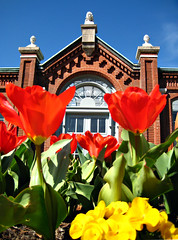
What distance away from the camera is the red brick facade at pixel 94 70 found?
381 inches

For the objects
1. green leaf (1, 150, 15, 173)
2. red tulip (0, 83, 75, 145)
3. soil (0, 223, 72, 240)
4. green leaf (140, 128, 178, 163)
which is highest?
red tulip (0, 83, 75, 145)

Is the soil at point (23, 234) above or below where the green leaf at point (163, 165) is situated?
below

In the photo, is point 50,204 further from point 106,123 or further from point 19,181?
point 106,123

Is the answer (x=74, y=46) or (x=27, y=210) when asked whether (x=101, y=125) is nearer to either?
(x=74, y=46)

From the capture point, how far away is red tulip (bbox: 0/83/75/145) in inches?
25.6

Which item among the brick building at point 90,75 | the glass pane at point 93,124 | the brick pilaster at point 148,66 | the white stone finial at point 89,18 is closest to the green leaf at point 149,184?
the brick building at point 90,75

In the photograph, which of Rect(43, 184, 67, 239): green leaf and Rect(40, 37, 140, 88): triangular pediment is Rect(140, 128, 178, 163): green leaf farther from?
Rect(40, 37, 140, 88): triangular pediment

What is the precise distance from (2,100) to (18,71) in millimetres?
9950

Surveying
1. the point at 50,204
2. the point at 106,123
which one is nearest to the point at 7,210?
the point at 50,204

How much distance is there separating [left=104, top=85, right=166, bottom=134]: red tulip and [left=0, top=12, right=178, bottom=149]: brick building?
8.61 m

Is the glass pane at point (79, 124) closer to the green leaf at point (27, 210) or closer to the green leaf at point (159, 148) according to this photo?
the green leaf at point (159, 148)

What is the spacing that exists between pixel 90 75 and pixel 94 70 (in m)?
0.29

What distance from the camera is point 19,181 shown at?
87 cm

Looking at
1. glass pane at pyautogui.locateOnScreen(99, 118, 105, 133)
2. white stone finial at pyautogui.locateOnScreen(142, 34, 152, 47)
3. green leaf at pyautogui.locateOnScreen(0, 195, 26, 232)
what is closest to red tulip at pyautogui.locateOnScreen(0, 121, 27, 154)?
green leaf at pyautogui.locateOnScreen(0, 195, 26, 232)
